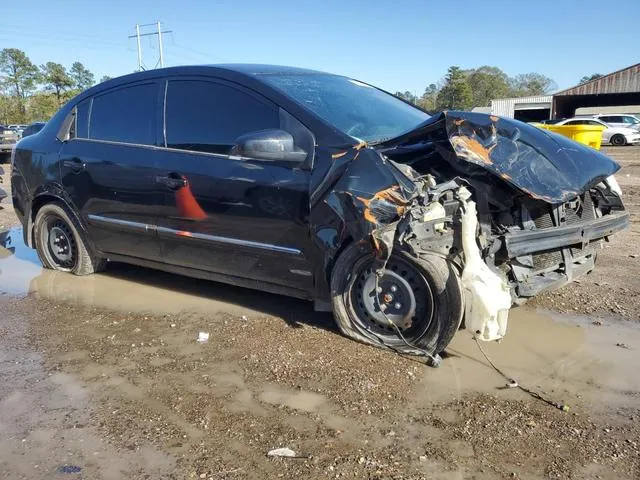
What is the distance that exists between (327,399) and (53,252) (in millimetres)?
3884

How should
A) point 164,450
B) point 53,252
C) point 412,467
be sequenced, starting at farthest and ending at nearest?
point 53,252 < point 164,450 < point 412,467

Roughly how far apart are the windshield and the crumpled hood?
400 mm

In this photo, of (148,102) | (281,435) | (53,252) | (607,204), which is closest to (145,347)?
(281,435)

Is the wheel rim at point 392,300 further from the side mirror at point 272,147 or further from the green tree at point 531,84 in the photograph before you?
the green tree at point 531,84

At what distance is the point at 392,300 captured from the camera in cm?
365

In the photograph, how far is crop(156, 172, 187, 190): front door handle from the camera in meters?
4.33

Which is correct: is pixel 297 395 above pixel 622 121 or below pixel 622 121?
below

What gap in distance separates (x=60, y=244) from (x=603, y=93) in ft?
151

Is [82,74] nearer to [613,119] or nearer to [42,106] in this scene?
[42,106]

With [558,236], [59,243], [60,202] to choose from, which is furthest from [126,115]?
[558,236]

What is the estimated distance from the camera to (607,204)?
4289mm

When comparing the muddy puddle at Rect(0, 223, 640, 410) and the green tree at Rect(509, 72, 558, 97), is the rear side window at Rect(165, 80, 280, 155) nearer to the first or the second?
the muddy puddle at Rect(0, 223, 640, 410)

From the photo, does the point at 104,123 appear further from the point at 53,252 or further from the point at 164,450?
the point at 164,450

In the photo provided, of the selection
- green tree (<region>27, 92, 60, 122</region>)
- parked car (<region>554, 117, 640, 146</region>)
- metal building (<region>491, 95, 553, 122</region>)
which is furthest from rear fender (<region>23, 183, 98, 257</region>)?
green tree (<region>27, 92, 60, 122</region>)
